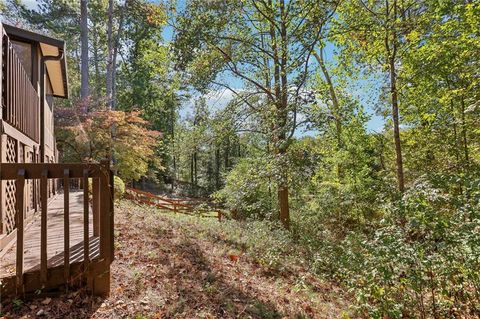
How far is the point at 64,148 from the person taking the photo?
1645cm

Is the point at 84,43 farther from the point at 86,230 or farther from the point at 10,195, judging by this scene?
the point at 86,230

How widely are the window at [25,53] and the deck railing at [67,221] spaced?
501 centimetres

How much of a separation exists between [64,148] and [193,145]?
32.4ft

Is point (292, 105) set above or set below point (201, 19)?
below

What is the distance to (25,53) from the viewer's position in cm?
688

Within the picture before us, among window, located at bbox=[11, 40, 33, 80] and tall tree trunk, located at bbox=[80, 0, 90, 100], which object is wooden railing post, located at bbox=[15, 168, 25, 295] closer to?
window, located at bbox=[11, 40, 33, 80]

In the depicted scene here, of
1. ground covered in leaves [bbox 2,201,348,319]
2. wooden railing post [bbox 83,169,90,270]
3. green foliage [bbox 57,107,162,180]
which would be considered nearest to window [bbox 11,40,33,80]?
ground covered in leaves [bbox 2,201,348,319]

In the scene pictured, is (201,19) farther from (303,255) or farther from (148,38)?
(148,38)

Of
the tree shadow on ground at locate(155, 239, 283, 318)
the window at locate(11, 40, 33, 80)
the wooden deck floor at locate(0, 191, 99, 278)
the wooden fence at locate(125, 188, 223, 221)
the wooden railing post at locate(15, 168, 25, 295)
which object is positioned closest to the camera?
the wooden railing post at locate(15, 168, 25, 295)

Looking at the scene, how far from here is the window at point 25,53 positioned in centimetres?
671

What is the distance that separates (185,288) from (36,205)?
181 inches

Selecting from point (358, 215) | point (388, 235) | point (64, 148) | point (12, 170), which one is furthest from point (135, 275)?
point (64, 148)

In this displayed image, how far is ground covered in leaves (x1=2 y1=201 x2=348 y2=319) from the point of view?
128 inches

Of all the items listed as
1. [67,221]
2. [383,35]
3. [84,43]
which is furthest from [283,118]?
[84,43]
